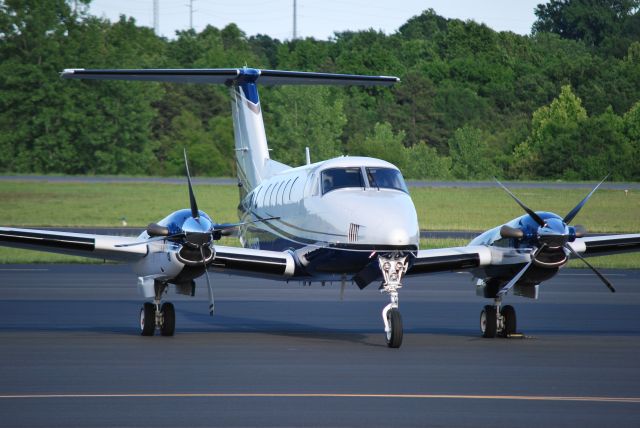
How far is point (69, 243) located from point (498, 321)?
678 centimetres

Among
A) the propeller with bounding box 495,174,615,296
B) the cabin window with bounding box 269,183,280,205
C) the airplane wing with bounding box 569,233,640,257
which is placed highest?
the cabin window with bounding box 269,183,280,205

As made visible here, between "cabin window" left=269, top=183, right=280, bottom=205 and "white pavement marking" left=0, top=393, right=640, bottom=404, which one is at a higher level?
"cabin window" left=269, top=183, right=280, bottom=205

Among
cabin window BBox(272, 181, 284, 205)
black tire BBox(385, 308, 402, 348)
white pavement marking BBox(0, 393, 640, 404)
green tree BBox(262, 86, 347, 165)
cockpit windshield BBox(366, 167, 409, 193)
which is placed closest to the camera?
white pavement marking BBox(0, 393, 640, 404)

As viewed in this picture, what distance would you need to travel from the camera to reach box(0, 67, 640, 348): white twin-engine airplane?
52.2 feet

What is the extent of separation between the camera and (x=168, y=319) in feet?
56.5

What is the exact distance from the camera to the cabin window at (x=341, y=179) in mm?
Result: 16906

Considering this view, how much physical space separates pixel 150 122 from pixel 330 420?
72.3 meters

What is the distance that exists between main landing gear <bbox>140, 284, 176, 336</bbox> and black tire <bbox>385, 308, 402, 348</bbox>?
143 inches

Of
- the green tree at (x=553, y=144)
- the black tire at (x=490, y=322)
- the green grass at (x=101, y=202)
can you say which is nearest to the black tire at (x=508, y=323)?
the black tire at (x=490, y=322)

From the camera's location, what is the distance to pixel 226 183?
68.8 m

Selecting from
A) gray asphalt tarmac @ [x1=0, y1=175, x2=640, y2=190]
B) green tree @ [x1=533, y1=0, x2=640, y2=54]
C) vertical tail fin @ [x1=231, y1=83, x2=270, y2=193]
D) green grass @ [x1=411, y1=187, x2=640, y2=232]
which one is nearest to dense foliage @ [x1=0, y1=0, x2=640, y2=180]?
gray asphalt tarmac @ [x1=0, y1=175, x2=640, y2=190]

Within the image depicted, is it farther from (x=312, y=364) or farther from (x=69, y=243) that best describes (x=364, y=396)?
(x=69, y=243)

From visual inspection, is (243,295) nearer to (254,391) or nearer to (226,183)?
(254,391)

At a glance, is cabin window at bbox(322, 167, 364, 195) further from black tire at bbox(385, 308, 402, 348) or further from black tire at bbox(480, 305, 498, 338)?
black tire at bbox(480, 305, 498, 338)
